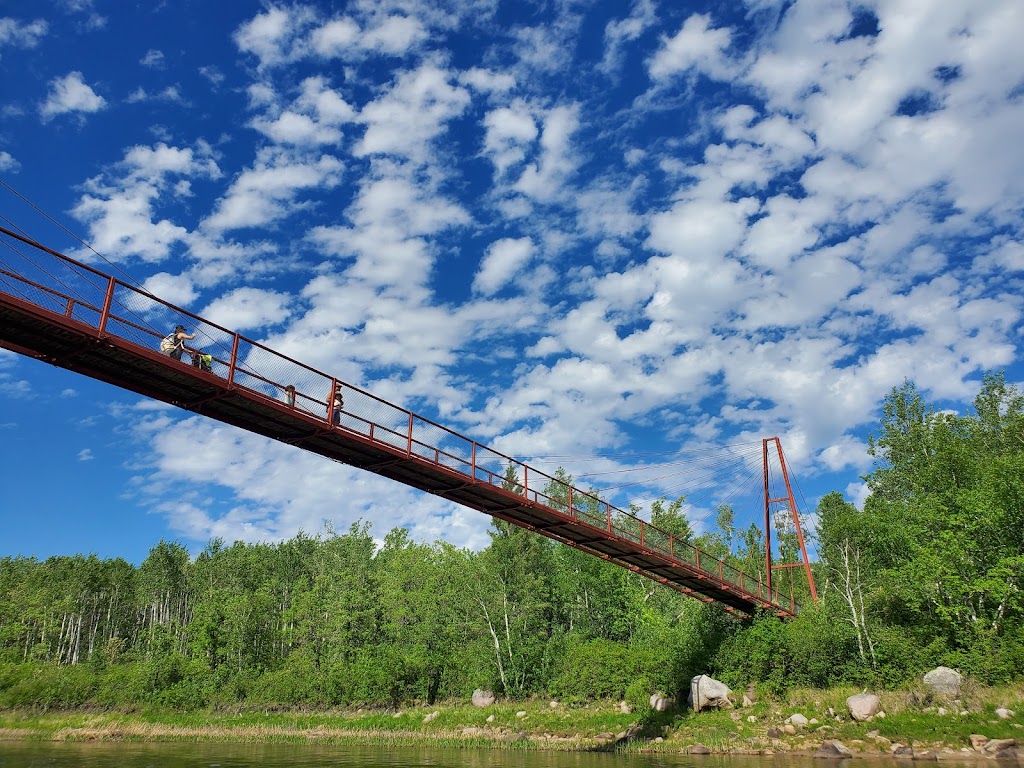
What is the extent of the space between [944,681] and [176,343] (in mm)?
35674

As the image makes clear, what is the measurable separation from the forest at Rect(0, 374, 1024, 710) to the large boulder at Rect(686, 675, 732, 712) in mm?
1172

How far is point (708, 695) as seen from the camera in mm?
37906

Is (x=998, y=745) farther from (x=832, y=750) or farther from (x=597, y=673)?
(x=597, y=673)

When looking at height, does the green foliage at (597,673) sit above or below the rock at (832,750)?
above

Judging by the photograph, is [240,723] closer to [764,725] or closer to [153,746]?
[153,746]

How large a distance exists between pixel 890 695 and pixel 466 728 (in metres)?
25.7

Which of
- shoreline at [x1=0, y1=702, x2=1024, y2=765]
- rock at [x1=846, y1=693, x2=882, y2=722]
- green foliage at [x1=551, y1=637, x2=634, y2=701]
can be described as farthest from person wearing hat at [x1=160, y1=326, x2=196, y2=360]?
green foliage at [x1=551, y1=637, x2=634, y2=701]

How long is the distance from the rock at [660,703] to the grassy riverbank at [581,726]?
708 millimetres

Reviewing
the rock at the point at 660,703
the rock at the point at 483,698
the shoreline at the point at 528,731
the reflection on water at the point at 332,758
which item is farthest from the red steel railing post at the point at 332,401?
the rock at the point at 483,698

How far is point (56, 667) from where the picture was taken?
55375 mm

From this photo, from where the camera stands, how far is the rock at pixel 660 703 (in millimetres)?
39875

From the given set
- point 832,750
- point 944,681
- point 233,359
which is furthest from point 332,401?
point 944,681

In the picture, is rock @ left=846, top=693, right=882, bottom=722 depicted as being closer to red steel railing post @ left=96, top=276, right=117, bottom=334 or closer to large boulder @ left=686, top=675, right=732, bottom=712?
large boulder @ left=686, top=675, right=732, bottom=712

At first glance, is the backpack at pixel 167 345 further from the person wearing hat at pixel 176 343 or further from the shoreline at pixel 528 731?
the shoreline at pixel 528 731
